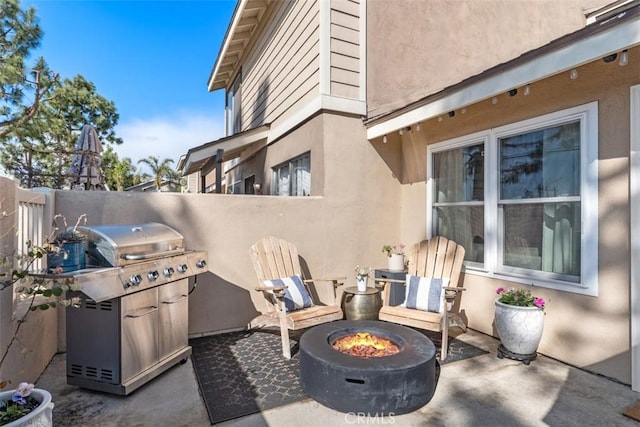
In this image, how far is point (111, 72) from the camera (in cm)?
1567

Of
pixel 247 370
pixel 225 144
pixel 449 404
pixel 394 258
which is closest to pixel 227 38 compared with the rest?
pixel 225 144

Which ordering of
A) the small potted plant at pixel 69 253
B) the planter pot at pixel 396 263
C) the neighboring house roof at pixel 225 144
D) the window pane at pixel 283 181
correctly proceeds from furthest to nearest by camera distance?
the window pane at pixel 283 181, the neighboring house roof at pixel 225 144, the planter pot at pixel 396 263, the small potted plant at pixel 69 253

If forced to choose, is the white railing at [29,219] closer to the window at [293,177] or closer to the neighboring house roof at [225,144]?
the neighboring house roof at [225,144]

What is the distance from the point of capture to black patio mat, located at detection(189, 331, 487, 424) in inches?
99.5

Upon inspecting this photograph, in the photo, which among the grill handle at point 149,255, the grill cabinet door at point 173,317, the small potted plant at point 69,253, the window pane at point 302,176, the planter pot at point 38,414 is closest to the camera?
the planter pot at point 38,414

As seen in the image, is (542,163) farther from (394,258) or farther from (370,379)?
(370,379)

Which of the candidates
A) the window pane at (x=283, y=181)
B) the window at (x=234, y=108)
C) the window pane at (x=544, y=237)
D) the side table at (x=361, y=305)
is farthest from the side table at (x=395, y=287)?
the window at (x=234, y=108)

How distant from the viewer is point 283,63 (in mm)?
6355

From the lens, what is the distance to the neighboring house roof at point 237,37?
716cm

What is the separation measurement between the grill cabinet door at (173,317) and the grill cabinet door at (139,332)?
0.28 feet

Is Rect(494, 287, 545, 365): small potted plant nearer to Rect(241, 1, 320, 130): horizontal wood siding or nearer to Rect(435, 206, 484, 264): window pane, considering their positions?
Rect(435, 206, 484, 264): window pane

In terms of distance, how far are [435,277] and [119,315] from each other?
3.18 meters

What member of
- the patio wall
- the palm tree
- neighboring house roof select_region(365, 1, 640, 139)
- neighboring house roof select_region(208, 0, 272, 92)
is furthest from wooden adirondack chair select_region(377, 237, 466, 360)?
the palm tree

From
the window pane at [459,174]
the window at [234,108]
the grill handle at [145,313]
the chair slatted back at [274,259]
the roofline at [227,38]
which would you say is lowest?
the grill handle at [145,313]
